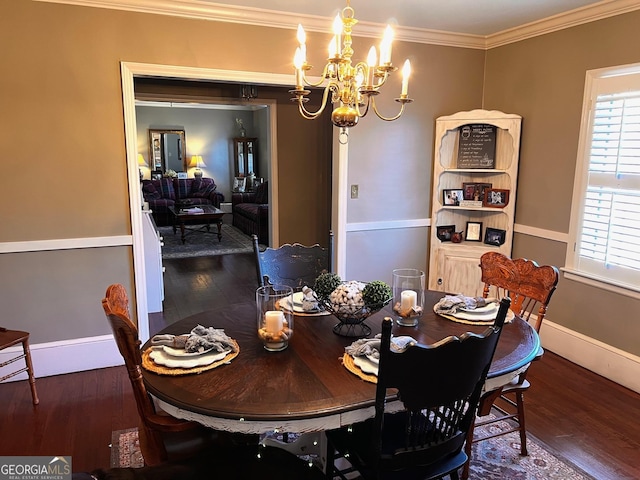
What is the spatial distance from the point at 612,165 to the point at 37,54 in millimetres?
3799

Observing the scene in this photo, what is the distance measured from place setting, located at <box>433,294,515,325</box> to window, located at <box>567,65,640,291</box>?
1448 millimetres

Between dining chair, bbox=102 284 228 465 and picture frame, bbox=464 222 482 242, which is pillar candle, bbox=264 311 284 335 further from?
picture frame, bbox=464 222 482 242

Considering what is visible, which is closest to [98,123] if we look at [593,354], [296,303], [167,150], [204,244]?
[296,303]

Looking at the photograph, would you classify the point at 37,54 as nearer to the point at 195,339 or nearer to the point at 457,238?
the point at 195,339

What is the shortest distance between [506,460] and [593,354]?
1415 mm

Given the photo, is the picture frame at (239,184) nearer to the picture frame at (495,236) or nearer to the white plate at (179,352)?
the picture frame at (495,236)

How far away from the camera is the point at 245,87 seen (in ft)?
15.6

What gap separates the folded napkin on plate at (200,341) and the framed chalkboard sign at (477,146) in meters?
3.03

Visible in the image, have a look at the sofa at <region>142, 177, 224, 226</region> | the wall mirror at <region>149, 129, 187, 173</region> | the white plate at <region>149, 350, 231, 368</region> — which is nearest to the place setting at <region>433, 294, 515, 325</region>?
the white plate at <region>149, 350, 231, 368</region>

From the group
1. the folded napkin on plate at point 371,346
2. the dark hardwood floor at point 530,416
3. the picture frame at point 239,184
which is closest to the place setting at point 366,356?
the folded napkin on plate at point 371,346

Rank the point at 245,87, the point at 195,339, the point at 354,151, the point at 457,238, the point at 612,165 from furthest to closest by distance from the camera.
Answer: the point at 245,87 < the point at 457,238 < the point at 354,151 < the point at 612,165 < the point at 195,339

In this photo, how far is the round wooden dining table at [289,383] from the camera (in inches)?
55.4

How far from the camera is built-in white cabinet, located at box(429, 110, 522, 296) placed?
3.93m

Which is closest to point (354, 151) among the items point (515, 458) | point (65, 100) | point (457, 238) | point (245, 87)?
point (457, 238)
